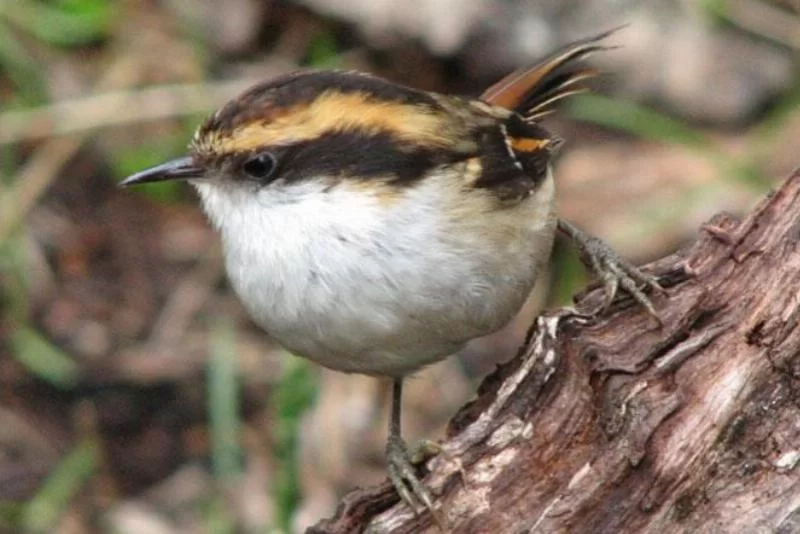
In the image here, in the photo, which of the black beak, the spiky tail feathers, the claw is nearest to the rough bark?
the claw

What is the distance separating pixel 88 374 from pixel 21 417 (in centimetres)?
34

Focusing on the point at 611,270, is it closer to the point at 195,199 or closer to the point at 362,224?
the point at 362,224

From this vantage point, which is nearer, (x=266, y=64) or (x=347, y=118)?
(x=347, y=118)

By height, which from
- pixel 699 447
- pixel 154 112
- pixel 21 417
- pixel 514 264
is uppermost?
pixel 154 112

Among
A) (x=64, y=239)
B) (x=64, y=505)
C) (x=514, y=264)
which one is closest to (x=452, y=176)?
(x=514, y=264)

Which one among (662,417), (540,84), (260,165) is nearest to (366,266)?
(260,165)

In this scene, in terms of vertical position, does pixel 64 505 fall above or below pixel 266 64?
below

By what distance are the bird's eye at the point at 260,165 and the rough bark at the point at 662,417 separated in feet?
2.93

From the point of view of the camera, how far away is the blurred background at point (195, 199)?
272 inches

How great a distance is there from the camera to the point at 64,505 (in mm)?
6770

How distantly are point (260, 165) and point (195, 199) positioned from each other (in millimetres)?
3447

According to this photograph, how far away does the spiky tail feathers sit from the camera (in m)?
5.71

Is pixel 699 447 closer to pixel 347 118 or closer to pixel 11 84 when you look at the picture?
pixel 347 118

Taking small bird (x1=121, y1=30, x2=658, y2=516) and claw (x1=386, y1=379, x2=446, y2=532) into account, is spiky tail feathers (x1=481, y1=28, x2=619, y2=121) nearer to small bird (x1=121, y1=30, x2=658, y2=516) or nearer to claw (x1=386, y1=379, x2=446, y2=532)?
small bird (x1=121, y1=30, x2=658, y2=516)
